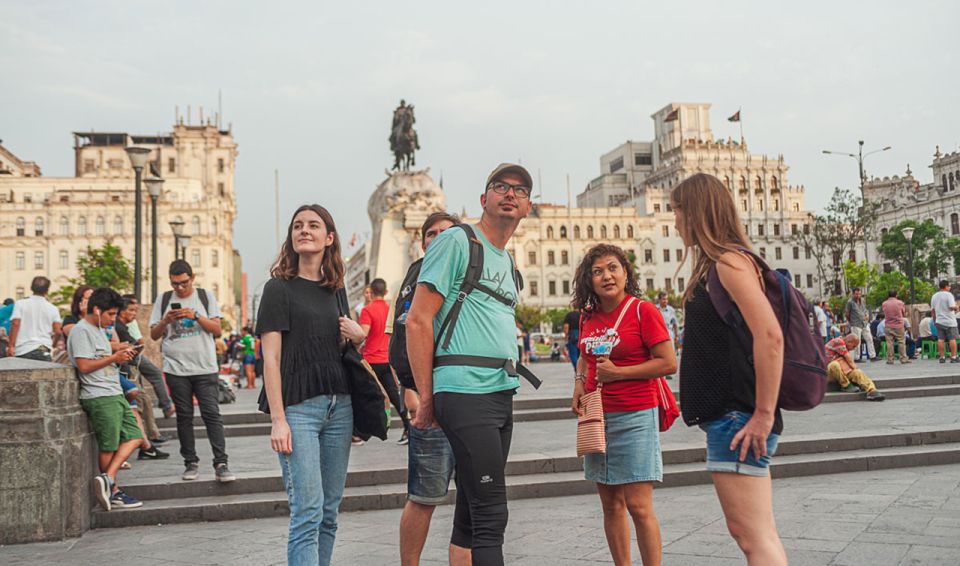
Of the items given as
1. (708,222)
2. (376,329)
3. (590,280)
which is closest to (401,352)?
(590,280)

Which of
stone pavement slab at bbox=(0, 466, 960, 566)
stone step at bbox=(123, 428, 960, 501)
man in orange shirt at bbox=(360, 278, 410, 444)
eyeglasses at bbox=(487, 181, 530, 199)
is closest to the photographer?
eyeglasses at bbox=(487, 181, 530, 199)

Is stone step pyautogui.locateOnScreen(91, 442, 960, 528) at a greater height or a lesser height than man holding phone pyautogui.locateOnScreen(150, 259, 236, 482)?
lesser

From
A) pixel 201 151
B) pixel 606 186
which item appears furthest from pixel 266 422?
pixel 606 186

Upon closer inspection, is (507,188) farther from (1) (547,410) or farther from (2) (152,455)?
(1) (547,410)

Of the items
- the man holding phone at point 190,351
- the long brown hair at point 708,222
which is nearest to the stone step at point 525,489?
the man holding phone at point 190,351

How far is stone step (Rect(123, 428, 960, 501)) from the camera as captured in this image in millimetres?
6910

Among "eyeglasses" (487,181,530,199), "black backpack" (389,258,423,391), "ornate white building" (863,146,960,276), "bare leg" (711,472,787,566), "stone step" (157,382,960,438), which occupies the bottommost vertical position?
"stone step" (157,382,960,438)

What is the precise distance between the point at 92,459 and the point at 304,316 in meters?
3.32

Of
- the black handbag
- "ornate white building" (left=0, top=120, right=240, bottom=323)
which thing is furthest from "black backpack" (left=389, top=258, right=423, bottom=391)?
"ornate white building" (left=0, top=120, right=240, bottom=323)

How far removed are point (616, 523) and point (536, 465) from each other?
367cm

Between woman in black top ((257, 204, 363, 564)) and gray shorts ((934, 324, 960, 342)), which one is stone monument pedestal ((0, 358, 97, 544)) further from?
gray shorts ((934, 324, 960, 342))

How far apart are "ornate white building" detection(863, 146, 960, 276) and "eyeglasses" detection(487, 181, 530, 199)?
3198 inches

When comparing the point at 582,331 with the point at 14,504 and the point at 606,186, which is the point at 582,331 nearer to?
the point at 14,504

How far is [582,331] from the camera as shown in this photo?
4266 millimetres
